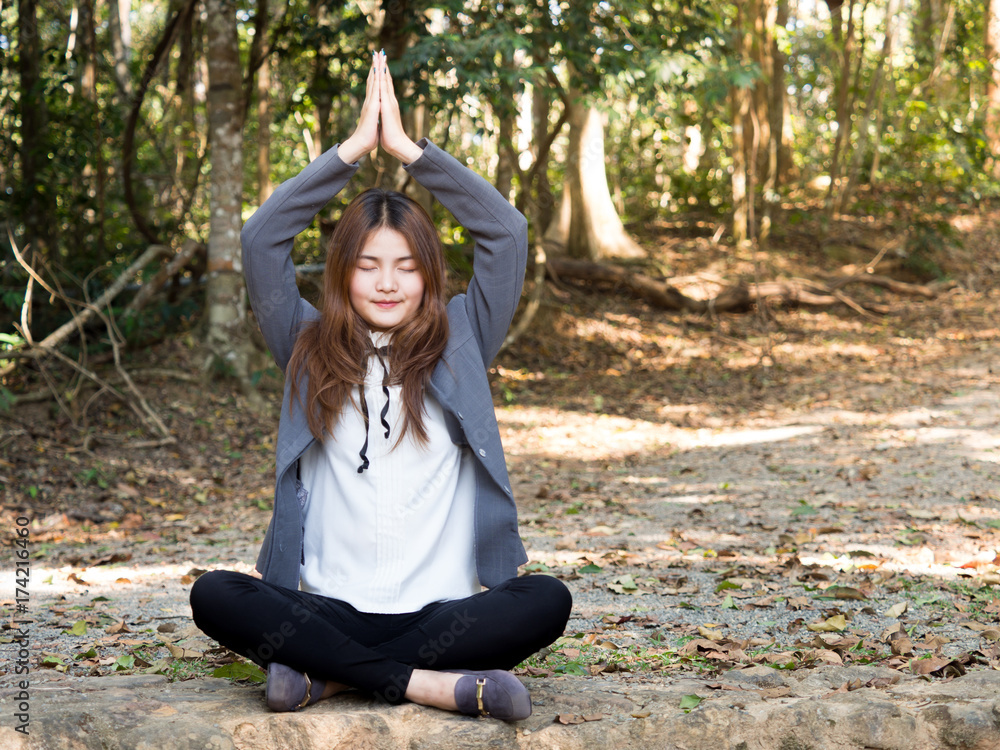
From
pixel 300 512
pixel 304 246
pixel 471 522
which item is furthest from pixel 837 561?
pixel 304 246

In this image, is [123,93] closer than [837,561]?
No

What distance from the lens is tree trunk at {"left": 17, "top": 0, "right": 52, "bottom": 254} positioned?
301 inches

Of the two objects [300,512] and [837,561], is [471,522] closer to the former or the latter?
[300,512]

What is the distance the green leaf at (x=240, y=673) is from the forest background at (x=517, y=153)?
11.9ft

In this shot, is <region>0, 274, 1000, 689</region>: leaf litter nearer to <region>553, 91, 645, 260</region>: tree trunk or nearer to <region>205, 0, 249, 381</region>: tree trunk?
<region>205, 0, 249, 381</region>: tree trunk

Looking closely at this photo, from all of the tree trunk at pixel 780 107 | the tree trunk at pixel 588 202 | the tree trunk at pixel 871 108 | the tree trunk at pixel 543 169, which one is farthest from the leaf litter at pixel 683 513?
the tree trunk at pixel 780 107

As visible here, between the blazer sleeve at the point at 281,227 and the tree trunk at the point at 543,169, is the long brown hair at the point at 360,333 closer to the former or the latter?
the blazer sleeve at the point at 281,227

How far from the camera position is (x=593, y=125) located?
1204cm

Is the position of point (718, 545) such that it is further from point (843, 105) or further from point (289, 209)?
point (843, 105)

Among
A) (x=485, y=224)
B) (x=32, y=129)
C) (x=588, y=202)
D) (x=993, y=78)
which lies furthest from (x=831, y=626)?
(x=993, y=78)

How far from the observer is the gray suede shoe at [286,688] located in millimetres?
2068

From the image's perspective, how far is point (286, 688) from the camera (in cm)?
207

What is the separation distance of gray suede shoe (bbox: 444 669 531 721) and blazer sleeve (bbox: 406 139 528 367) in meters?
0.83

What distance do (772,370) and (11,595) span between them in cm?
796
